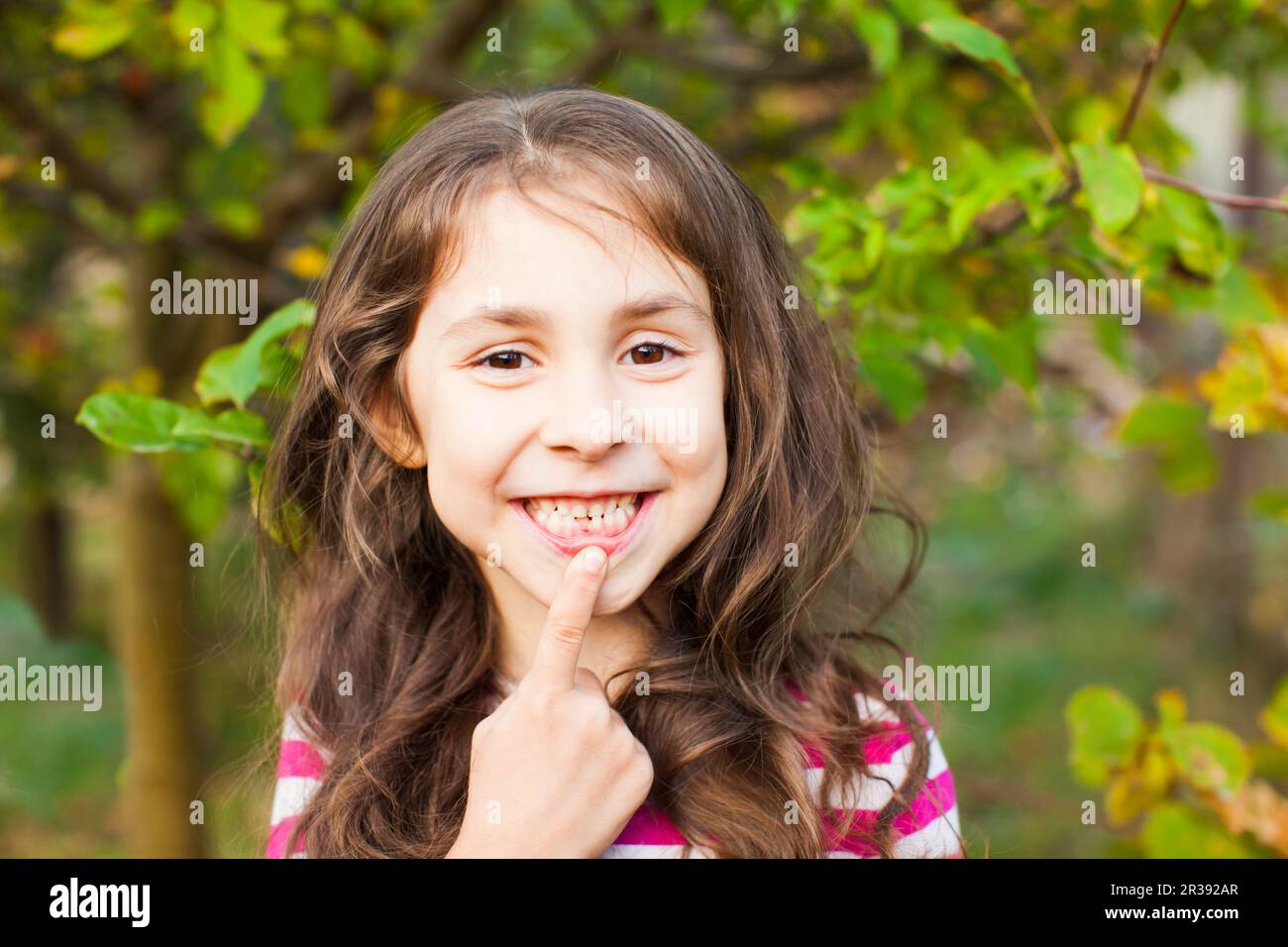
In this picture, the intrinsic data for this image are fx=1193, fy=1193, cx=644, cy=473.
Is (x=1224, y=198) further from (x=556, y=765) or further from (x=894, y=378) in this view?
(x=556, y=765)

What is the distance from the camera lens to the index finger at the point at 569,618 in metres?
1.20

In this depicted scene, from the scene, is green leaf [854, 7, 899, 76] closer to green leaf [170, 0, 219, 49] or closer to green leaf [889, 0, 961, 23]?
green leaf [889, 0, 961, 23]

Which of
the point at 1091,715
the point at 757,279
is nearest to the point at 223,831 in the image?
the point at 1091,715

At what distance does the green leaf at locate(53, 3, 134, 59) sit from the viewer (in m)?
1.89

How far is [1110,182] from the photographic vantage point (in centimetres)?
138

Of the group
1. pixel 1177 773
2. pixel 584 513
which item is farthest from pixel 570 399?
pixel 1177 773

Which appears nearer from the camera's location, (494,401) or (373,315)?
(494,401)

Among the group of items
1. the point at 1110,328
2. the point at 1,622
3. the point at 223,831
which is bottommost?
the point at 223,831

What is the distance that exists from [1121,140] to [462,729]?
114 centimetres

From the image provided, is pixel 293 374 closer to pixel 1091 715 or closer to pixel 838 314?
pixel 838 314

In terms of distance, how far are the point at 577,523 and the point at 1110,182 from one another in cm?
73

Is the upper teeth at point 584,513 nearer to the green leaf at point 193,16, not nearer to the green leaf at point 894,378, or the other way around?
the green leaf at point 894,378

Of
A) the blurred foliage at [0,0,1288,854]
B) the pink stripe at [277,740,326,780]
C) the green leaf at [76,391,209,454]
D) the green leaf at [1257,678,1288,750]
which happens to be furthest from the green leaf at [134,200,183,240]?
the green leaf at [1257,678,1288,750]

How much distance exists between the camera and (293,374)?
1.66 m
